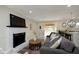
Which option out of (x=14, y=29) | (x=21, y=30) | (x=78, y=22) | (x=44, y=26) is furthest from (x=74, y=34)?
(x=14, y=29)

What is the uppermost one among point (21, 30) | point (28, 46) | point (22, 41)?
point (21, 30)

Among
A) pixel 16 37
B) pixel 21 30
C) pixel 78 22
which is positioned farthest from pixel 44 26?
pixel 78 22

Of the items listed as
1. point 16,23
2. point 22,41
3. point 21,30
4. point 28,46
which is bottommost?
point 28,46

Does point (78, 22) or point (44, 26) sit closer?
point (44, 26)

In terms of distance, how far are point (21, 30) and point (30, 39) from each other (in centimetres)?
36

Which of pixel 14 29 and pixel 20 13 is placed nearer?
pixel 20 13

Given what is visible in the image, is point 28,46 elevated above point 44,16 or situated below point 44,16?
below

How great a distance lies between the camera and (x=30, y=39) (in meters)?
2.48

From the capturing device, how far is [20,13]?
2.09 m

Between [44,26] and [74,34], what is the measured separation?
1332 millimetres

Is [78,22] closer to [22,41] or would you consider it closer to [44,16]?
[44,16]
